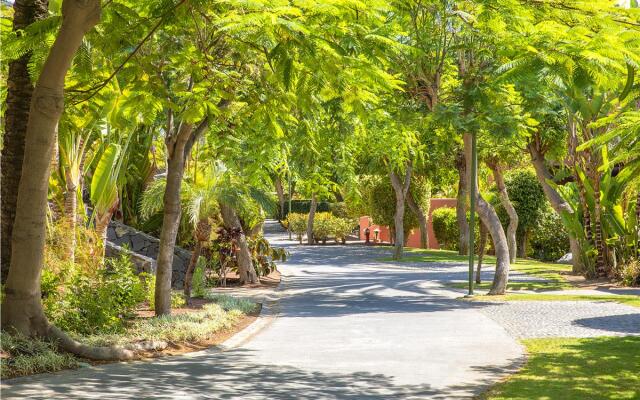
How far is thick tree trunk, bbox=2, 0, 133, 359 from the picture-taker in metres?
8.88

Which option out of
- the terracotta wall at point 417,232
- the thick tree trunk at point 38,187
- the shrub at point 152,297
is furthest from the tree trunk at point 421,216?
the thick tree trunk at point 38,187

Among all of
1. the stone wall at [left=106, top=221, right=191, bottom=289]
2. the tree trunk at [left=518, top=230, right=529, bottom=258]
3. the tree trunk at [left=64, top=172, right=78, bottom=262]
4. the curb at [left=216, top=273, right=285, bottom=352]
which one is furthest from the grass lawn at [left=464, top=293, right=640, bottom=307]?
the tree trunk at [left=518, top=230, right=529, bottom=258]

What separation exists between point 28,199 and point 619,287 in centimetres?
1709

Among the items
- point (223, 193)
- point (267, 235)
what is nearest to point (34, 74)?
point (223, 193)

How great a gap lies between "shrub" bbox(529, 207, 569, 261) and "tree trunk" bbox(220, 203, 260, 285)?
19163mm

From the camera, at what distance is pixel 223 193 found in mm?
20672

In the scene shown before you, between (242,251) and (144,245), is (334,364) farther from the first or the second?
(144,245)

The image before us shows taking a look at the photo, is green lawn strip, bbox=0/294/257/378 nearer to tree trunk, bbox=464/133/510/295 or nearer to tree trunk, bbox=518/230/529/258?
tree trunk, bbox=464/133/510/295

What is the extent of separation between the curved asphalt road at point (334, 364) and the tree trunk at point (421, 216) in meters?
24.8

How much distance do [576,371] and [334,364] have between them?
2.89 m

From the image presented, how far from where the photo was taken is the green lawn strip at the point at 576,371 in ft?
26.8

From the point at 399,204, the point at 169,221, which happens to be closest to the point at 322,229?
the point at 399,204

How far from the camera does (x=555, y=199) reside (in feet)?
85.7

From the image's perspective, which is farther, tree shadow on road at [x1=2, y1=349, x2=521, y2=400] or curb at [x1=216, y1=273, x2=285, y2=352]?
curb at [x1=216, y1=273, x2=285, y2=352]
